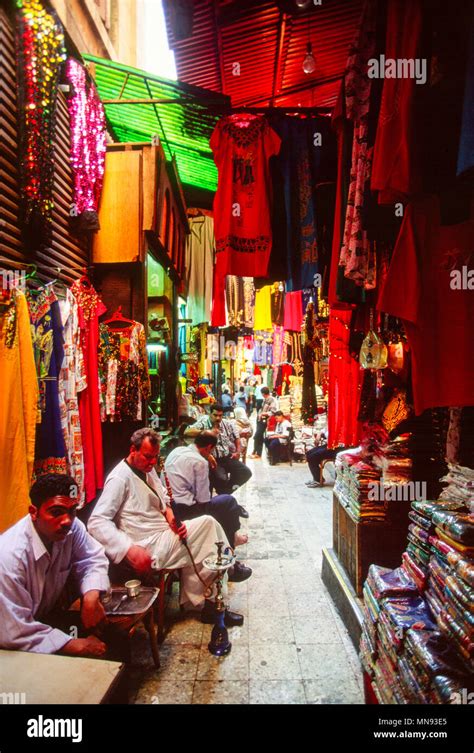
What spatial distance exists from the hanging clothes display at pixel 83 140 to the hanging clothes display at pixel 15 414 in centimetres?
235

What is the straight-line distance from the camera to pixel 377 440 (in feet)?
14.6

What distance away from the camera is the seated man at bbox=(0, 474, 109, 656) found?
2.44 m

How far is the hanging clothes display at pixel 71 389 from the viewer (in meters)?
3.94

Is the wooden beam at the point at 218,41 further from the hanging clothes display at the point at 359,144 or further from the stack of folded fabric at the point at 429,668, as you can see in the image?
the stack of folded fabric at the point at 429,668

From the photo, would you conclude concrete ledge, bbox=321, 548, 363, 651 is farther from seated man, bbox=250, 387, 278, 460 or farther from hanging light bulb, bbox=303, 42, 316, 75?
seated man, bbox=250, 387, 278, 460

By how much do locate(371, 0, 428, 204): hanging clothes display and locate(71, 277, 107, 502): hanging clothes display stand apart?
3.32 metres

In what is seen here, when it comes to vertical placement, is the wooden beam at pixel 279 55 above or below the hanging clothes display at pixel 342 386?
above

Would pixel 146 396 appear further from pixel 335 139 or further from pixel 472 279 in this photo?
pixel 472 279

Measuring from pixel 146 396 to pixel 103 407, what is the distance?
75 centimetres

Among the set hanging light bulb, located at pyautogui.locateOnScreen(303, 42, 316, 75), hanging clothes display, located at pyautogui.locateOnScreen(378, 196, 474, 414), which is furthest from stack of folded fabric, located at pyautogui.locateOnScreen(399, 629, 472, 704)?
hanging light bulb, located at pyautogui.locateOnScreen(303, 42, 316, 75)

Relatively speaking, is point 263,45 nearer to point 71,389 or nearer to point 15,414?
point 71,389

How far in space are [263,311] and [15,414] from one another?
367 inches

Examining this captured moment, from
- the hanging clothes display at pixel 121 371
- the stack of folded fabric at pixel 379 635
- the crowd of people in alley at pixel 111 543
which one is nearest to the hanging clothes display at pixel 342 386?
the crowd of people in alley at pixel 111 543
